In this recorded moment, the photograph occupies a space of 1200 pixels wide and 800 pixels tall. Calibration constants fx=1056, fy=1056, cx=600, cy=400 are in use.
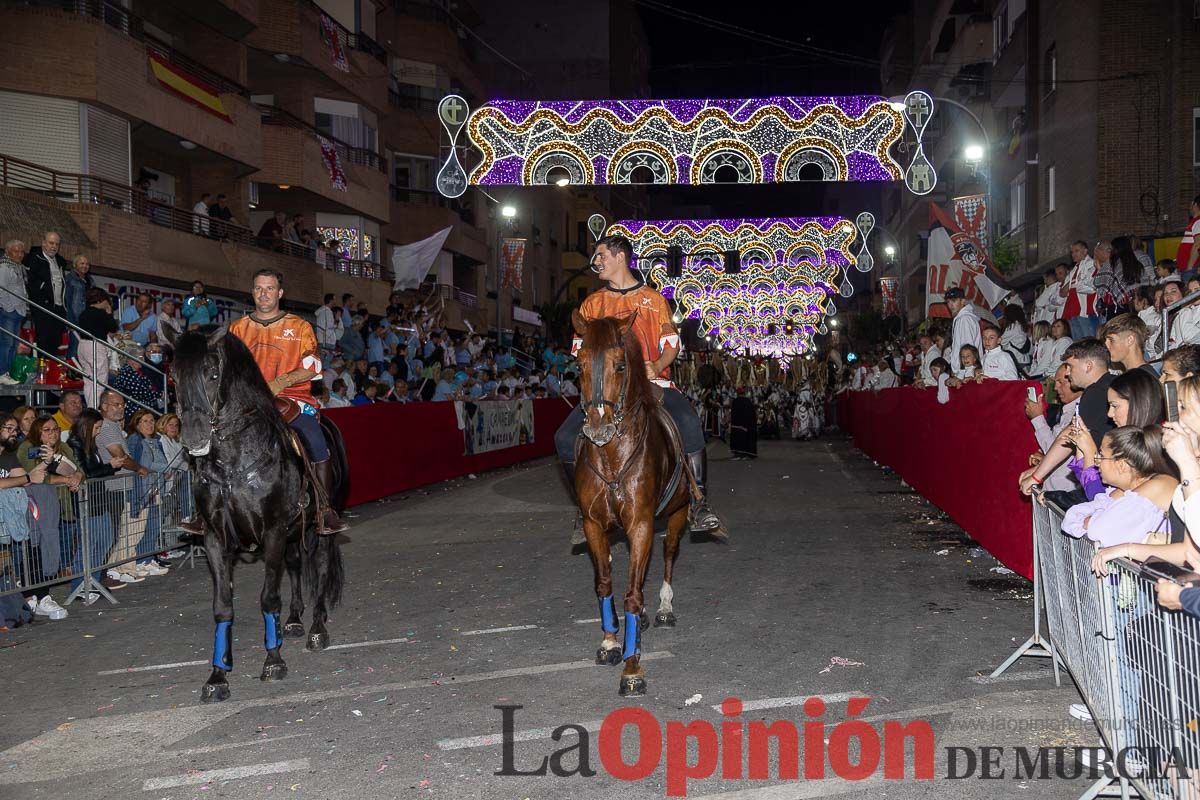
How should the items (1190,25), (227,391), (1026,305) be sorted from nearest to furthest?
(227,391), (1190,25), (1026,305)

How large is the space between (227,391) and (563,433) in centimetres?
230

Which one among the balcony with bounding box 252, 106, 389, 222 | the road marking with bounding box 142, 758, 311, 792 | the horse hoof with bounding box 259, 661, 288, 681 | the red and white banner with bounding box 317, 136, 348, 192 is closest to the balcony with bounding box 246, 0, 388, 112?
the balcony with bounding box 252, 106, 389, 222

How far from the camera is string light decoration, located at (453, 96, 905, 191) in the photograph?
20172mm

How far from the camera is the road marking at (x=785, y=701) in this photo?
5.80 meters

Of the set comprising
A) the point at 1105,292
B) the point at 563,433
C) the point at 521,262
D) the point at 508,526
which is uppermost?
the point at 521,262

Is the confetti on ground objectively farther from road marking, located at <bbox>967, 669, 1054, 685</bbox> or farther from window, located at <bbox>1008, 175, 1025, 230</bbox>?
window, located at <bbox>1008, 175, 1025, 230</bbox>

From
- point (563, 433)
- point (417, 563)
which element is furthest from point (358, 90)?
point (563, 433)

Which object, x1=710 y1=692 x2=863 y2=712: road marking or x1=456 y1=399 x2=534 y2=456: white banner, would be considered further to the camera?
x1=456 y1=399 x2=534 y2=456: white banner

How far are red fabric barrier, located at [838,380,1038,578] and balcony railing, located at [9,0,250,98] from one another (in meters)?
17.4

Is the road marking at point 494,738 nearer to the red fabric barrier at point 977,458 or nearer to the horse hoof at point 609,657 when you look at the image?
the horse hoof at point 609,657

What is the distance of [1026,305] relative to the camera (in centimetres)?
3038

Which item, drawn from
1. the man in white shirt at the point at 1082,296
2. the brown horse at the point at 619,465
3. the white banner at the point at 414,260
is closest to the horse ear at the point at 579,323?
the brown horse at the point at 619,465

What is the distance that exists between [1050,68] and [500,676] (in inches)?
1107

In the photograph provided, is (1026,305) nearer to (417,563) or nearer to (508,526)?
(508,526)
